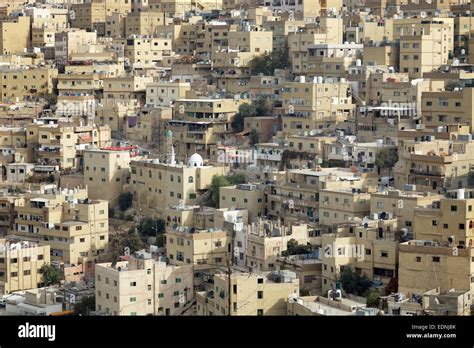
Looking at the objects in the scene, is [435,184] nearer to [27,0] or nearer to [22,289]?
[22,289]

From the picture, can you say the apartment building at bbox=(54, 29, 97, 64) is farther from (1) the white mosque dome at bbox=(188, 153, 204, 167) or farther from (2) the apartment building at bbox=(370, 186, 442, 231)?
(2) the apartment building at bbox=(370, 186, 442, 231)

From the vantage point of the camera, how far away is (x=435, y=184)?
16594mm

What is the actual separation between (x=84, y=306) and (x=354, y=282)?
2958 millimetres

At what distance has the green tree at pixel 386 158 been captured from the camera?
18062mm

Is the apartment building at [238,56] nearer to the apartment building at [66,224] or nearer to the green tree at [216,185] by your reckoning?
the green tree at [216,185]

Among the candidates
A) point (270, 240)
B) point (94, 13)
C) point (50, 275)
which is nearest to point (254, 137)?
point (50, 275)

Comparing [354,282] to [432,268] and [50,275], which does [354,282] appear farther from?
[50,275]

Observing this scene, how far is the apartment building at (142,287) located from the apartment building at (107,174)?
5.06 meters

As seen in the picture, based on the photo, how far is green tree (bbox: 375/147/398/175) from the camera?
1806 cm

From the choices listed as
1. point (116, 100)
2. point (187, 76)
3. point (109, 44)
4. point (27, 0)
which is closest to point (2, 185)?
point (116, 100)

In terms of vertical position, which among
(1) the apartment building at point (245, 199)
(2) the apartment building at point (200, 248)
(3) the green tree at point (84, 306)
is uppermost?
(1) the apartment building at point (245, 199)

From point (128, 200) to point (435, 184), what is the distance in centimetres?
521

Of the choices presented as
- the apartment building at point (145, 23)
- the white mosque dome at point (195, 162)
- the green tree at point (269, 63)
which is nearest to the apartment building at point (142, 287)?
the white mosque dome at point (195, 162)

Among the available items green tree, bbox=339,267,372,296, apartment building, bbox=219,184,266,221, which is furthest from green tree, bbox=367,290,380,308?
apartment building, bbox=219,184,266,221
